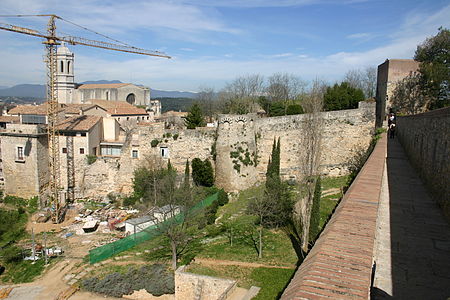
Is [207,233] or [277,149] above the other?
[277,149]

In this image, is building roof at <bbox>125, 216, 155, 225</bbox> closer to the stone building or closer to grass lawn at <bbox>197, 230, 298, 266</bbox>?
grass lawn at <bbox>197, 230, 298, 266</bbox>

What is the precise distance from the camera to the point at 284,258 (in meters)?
15.7

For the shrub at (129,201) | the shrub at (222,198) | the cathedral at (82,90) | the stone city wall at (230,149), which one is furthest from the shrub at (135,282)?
the cathedral at (82,90)

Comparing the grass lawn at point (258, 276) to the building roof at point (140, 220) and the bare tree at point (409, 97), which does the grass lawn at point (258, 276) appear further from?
the bare tree at point (409, 97)

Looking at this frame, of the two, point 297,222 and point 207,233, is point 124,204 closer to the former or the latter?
point 207,233

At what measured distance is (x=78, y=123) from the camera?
103ft

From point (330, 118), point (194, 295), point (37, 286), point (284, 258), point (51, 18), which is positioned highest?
point (51, 18)

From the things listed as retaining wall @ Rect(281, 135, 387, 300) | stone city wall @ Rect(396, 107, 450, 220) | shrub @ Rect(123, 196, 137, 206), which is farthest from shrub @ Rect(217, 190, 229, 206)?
retaining wall @ Rect(281, 135, 387, 300)

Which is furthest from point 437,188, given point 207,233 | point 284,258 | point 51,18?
point 51,18

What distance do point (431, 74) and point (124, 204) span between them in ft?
83.3

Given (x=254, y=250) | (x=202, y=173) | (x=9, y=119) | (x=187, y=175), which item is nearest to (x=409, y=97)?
(x=202, y=173)

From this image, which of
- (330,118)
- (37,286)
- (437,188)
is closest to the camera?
(437,188)

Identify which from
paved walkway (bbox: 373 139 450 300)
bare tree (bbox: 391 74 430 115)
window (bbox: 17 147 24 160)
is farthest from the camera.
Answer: window (bbox: 17 147 24 160)

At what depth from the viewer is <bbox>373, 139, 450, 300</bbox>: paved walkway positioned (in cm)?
505
